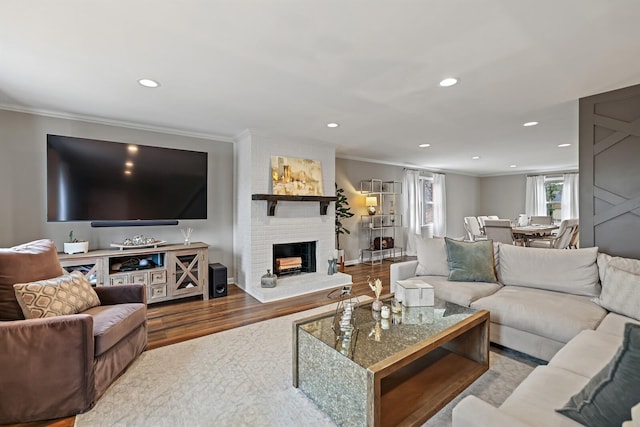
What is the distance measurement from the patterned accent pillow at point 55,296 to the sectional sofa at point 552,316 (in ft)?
8.06

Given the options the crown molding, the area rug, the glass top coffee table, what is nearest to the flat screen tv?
the crown molding

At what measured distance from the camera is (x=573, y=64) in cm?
227

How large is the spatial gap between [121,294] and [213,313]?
1.12m

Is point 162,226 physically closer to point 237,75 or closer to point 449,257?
point 237,75

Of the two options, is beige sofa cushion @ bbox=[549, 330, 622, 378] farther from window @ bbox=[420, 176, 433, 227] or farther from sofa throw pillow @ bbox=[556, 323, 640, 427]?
window @ bbox=[420, 176, 433, 227]

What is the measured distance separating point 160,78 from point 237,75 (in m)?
0.68

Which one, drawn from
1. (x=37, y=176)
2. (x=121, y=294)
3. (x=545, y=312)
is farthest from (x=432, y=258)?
(x=37, y=176)

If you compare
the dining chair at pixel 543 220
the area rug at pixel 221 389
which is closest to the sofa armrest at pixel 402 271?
the area rug at pixel 221 389

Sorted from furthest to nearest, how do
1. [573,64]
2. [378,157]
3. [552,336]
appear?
[378,157] < [573,64] < [552,336]

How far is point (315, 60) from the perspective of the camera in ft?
7.16

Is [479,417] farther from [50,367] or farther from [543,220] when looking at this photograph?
[543,220]

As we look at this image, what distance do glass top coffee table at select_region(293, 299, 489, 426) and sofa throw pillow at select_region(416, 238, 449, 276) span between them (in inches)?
38.0

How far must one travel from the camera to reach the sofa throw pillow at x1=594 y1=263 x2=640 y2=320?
2045mm

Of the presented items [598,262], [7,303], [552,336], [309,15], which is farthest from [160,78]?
[598,262]
